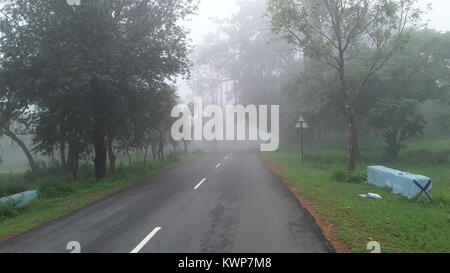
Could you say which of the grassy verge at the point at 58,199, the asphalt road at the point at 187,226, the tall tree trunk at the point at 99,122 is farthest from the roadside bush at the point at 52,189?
the tall tree trunk at the point at 99,122

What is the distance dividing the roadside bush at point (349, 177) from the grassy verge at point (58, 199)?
10.3 metres

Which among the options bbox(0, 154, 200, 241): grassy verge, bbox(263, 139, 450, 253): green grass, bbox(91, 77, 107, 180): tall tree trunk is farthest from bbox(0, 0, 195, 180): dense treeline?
bbox(263, 139, 450, 253): green grass

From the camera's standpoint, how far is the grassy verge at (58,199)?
1069 cm

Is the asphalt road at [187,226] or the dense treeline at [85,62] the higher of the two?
the dense treeline at [85,62]

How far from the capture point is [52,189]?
15.7 metres

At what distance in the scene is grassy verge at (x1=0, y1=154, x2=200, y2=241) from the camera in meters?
10.7

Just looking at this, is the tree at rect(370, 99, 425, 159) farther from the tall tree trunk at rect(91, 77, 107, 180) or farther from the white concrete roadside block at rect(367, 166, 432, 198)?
the tall tree trunk at rect(91, 77, 107, 180)

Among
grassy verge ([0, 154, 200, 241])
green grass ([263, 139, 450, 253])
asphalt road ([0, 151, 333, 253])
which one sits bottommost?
grassy verge ([0, 154, 200, 241])

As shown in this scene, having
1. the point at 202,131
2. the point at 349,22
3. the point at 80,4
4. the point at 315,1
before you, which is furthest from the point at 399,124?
the point at 202,131

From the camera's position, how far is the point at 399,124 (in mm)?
26875
